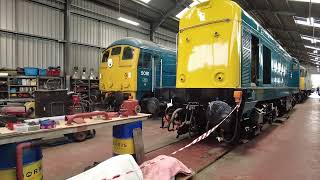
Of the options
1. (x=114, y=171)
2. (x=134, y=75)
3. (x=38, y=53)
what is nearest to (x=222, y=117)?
(x=114, y=171)

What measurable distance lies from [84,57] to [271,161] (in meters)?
10.7

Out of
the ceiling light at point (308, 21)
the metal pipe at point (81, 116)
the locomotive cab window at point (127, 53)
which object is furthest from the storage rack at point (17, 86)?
the ceiling light at point (308, 21)

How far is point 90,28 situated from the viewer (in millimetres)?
13664

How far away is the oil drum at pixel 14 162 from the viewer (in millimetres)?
2564

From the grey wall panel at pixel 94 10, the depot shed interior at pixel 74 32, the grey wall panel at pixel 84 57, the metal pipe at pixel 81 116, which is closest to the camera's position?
the metal pipe at pixel 81 116

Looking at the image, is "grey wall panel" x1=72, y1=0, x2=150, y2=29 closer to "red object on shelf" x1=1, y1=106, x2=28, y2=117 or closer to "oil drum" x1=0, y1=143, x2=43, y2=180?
"red object on shelf" x1=1, y1=106, x2=28, y2=117

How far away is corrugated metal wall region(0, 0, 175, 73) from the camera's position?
10.3 m

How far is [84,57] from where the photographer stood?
13.4 meters

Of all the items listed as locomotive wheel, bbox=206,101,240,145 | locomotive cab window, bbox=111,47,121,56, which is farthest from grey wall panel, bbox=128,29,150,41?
locomotive wheel, bbox=206,101,240,145

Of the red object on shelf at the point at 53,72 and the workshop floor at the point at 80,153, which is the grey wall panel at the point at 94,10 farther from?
the workshop floor at the point at 80,153

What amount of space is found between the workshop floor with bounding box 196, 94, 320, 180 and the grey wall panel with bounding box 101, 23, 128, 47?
1011 cm

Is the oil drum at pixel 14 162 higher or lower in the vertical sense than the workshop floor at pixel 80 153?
higher

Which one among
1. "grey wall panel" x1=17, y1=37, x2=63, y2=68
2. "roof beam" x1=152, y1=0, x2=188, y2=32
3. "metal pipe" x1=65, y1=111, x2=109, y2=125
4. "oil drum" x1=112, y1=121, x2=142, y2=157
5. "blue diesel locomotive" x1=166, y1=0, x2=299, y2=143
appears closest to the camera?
"metal pipe" x1=65, y1=111, x2=109, y2=125

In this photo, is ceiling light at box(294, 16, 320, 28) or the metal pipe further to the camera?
ceiling light at box(294, 16, 320, 28)
